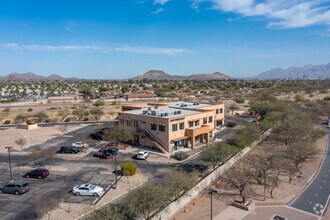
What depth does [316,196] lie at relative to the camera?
33031 millimetres

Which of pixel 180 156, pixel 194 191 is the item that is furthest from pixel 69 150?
pixel 194 191

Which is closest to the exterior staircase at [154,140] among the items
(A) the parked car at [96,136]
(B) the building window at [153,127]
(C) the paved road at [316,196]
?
(B) the building window at [153,127]

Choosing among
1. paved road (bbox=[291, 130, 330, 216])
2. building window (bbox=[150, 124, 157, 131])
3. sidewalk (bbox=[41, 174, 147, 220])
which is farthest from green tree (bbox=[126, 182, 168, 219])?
building window (bbox=[150, 124, 157, 131])

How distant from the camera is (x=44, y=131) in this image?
237 ft

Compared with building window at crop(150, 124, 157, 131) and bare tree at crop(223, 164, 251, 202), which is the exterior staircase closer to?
building window at crop(150, 124, 157, 131)

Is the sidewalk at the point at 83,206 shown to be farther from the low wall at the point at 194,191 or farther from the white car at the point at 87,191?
the low wall at the point at 194,191

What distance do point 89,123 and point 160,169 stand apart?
45895mm

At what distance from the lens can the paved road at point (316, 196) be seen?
30177 mm

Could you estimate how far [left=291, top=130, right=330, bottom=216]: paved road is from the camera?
30177mm

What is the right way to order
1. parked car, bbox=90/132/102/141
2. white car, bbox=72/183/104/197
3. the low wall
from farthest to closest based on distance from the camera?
parked car, bbox=90/132/102/141 → white car, bbox=72/183/104/197 → the low wall

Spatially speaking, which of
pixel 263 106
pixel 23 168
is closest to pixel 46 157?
pixel 23 168

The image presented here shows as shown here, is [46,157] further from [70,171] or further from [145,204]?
[145,204]

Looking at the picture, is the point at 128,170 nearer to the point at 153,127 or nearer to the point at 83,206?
the point at 83,206

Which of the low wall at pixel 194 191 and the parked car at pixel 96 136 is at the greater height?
the parked car at pixel 96 136
